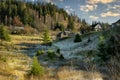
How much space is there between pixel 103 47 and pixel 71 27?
149m

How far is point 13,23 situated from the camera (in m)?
153

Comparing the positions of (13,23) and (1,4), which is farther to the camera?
(1,4)

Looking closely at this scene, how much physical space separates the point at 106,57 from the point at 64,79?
11828mm

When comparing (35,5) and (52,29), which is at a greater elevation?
(35,5)

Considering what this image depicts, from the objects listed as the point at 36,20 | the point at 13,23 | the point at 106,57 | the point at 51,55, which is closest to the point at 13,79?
the point at 106,57

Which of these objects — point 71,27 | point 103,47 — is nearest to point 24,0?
point 71,27

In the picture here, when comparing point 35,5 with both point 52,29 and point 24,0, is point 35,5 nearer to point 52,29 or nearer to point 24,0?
point 24,0

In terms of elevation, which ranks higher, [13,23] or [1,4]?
[1,4]

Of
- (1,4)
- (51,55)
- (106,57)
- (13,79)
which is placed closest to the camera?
(13,79)

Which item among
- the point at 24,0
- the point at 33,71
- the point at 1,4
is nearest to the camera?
the point at 33,71

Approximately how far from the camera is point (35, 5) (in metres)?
196

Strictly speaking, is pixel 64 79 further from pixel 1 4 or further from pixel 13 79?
pixel 1 4

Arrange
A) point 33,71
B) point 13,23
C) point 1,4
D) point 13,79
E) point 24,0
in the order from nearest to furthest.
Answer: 1. point 13,79
2. point 33,71
3. point 13,23
4. point 1,4
5. point 24,0

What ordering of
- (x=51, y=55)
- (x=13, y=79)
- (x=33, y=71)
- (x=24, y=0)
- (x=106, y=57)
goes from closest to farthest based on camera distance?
(x=13, y=79) < (x=33, y=71) < (x=106, y=57) < (x=51, y=55) < (x=24, y=0)
